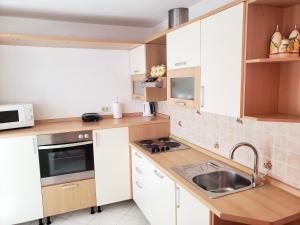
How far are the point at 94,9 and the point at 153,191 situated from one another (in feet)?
6.32

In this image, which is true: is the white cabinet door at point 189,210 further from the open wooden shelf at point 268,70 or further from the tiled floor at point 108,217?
the tiled floor at point 108,217

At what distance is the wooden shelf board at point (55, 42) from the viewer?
2.33 metres

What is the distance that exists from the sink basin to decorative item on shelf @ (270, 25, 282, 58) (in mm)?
891

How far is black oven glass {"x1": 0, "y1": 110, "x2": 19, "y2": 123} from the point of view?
2.37 m

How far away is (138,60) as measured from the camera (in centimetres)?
291

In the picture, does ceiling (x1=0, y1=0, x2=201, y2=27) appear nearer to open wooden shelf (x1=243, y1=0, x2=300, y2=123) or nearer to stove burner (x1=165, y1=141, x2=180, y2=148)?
open wooden shelf (x1=243, y1=0, x2=300, y2=123)

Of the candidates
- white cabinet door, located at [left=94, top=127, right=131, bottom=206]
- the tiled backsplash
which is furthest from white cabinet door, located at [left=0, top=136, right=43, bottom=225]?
the tiled backsplash

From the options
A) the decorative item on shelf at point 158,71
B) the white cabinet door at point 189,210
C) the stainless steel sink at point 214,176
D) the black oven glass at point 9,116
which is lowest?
the white cabinet door at point 189,210

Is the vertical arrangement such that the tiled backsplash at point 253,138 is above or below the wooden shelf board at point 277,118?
below

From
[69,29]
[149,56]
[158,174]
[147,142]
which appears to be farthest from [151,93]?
[69,29]

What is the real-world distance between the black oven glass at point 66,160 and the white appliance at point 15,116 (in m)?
0.37

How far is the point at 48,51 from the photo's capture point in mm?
2830

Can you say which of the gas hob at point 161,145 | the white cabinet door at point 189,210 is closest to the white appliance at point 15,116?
the gas hob at point 161,145

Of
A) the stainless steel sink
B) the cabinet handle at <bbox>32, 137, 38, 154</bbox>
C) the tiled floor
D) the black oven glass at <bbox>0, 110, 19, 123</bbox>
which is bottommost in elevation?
the tiled floor
